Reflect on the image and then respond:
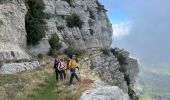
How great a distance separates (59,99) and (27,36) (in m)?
34.3

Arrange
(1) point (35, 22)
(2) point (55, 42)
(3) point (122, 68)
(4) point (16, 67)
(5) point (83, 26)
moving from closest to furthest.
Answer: (4) point (16, 67) → (1) point (35, 22) → (2) point (55, 42) → (5) point (83, 26) → (3) point (122, 68)

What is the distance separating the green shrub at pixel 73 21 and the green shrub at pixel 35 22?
15903 mm

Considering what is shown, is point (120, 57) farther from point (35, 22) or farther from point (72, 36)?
point (35, 22)

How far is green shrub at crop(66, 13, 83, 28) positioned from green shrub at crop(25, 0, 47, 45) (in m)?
15.9

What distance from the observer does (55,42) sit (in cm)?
9219

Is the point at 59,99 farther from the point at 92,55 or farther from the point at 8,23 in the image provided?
the point at 92,55

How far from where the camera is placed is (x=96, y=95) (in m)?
45.3

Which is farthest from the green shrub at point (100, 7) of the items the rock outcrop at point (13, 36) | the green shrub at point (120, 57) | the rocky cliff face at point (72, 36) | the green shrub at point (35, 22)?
the rock outcrop at point (13, 36)

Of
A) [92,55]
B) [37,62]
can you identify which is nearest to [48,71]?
[37,62]

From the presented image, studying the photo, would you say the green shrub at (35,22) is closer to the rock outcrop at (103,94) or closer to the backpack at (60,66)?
the backpack at (60,66)

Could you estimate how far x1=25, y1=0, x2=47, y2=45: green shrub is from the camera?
270ft

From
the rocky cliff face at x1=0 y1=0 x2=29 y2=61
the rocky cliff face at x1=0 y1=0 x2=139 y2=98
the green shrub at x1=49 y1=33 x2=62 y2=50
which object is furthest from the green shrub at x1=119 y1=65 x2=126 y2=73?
the rocky cliff face at x1=0 y1=0 x2=29 y2=61

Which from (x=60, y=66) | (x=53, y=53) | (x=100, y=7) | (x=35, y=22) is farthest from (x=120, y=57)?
(x=60, y=66)

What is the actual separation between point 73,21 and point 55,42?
14.4 m
